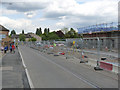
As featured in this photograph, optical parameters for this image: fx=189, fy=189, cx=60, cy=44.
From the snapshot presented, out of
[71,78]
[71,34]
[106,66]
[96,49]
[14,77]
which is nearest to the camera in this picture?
[71,78]

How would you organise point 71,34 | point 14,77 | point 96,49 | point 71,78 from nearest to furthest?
point 71,78, point 14,77, point 96,49, point 71,34

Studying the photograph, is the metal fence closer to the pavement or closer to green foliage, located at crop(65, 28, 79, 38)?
the pavement

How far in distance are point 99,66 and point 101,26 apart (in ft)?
106

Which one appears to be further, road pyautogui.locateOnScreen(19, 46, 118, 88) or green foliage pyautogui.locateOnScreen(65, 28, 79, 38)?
green foliage pyautogui.locateOnScreen(65, 28, 79, 38)

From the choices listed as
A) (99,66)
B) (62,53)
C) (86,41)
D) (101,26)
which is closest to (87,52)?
(86,41)

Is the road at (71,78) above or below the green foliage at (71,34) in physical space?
below

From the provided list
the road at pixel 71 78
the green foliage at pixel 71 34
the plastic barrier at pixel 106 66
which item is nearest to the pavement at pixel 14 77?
the road at pixel 71 78

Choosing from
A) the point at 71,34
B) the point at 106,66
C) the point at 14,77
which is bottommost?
the point at 14,77

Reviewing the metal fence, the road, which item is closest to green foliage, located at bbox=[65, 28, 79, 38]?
the metal fence

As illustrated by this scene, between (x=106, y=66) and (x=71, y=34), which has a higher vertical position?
(x=71, y=34)

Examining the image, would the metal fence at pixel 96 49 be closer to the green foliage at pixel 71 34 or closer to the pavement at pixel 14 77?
the pavement at pixel 14 77

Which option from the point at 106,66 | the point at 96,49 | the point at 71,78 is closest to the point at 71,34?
the point at 96,49

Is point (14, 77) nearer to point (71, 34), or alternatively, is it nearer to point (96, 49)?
point (96, 49)

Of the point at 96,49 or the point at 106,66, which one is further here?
the point at 96,49
